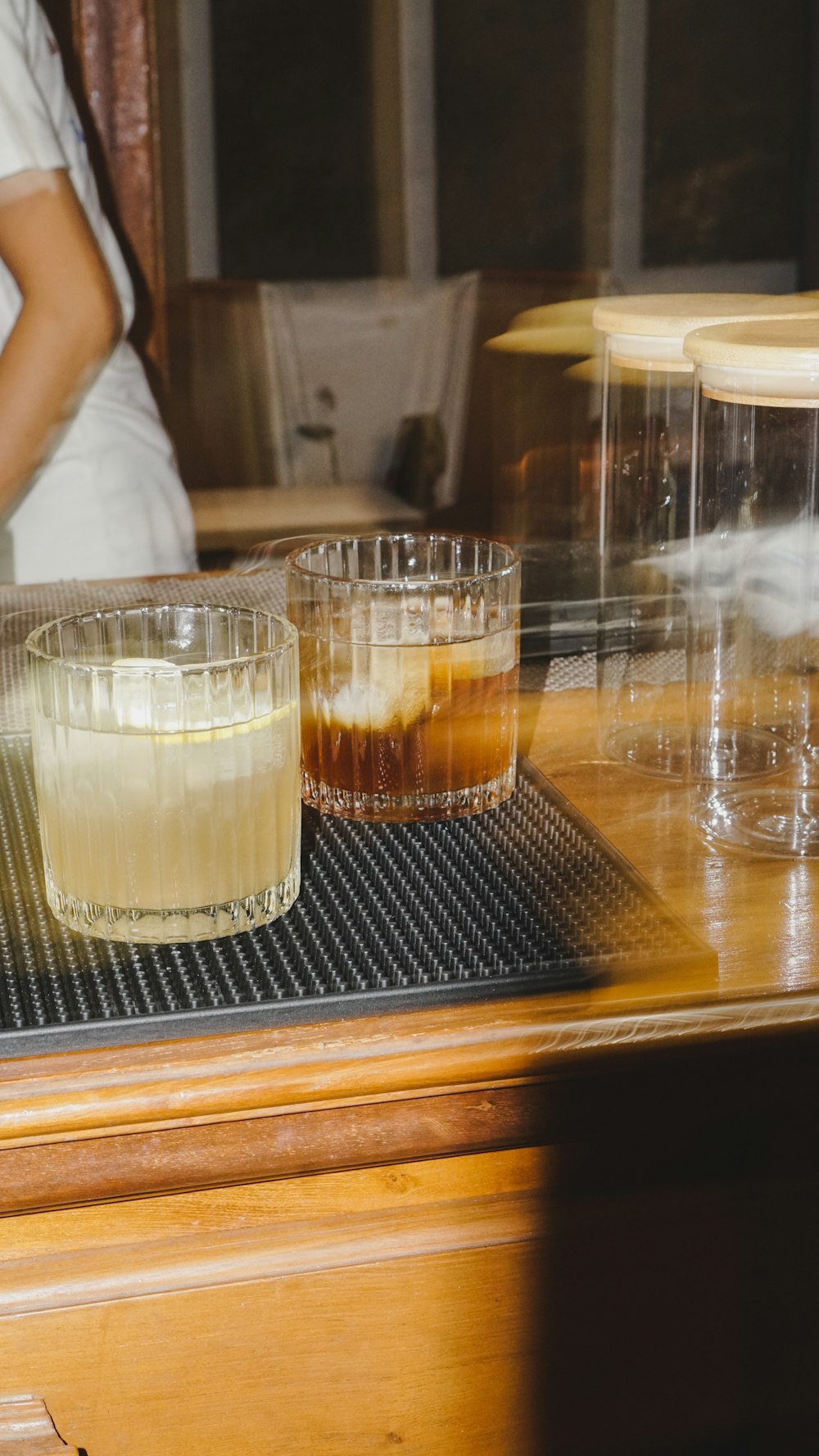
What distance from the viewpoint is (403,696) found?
590 mm

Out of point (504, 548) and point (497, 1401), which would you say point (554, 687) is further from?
point (497, 1401)

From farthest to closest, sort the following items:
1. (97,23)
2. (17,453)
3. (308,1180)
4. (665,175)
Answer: (665,175)
(97,23)
(17,453)
(308,1180)

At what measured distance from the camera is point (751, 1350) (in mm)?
535

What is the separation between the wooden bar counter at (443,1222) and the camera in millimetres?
436

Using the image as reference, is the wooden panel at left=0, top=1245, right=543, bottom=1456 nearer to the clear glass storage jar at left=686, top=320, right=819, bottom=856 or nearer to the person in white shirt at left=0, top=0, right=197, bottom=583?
the clear glass storage jar at left=686, top=320, right=819, bottom=856

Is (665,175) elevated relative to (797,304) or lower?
elevated

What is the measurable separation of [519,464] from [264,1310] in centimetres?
99

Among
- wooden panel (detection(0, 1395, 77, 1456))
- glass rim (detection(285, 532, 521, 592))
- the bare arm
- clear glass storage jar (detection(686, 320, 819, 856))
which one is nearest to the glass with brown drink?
glass rim (detection(285, 532, 521, 592))

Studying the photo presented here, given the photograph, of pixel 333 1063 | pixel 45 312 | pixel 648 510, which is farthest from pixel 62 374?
pixel 333 1063

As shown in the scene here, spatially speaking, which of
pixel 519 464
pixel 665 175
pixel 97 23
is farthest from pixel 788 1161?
pixel 665 175

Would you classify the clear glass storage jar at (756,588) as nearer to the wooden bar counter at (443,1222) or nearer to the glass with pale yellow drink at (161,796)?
the wooden bar counter at (443,1222)

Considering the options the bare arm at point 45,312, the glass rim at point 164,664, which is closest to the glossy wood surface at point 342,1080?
the glass rim at point 164,664

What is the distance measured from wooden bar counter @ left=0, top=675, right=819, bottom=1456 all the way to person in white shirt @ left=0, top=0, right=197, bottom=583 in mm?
864

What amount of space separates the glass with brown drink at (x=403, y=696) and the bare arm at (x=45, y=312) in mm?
694
